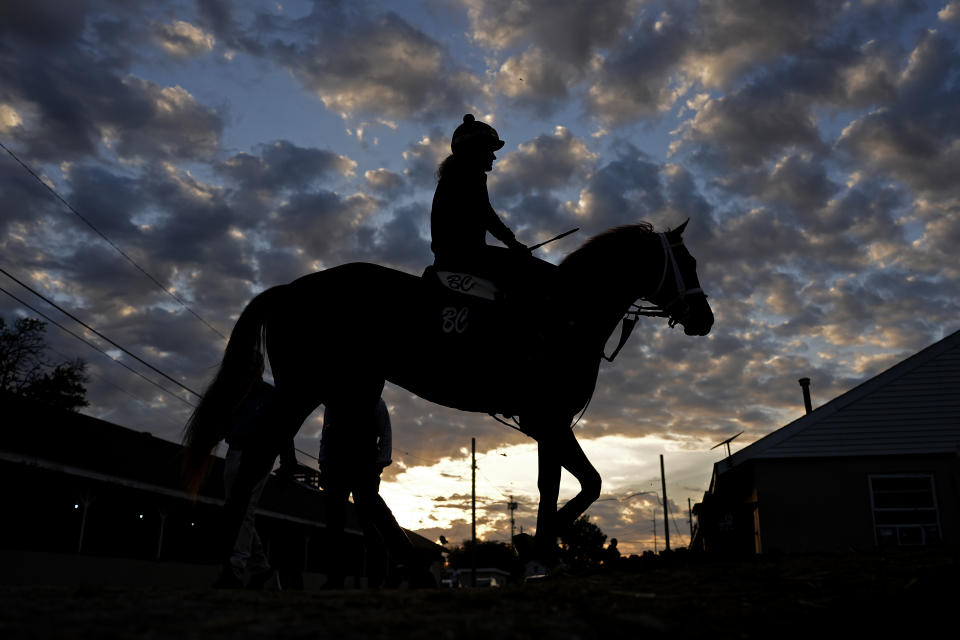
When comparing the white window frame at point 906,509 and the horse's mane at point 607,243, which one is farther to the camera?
the white window frame at point 906,509

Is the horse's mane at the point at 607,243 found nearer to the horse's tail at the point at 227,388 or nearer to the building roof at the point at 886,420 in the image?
the horse's tail at the point at 227,388

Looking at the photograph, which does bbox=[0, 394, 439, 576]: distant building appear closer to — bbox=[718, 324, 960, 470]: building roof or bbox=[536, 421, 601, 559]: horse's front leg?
bbox=[536, 421, 601, 559]: horse's front leg

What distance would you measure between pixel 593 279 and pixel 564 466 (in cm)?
165

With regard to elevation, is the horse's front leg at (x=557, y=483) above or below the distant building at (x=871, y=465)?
below

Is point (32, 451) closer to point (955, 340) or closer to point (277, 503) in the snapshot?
point (277, 503)

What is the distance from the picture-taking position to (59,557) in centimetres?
1592

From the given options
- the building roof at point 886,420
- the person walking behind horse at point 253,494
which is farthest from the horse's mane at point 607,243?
the building roof at point 886,420

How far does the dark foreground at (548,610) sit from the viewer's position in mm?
2670

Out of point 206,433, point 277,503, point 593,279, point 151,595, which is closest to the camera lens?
point 151,595

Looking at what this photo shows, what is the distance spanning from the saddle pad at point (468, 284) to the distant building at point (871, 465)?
15.1m

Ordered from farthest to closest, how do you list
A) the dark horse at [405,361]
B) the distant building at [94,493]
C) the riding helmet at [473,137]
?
1. the distant building at [94,493]
2. the riding helmet at [473,137]
3. the dark horse at [405,361]

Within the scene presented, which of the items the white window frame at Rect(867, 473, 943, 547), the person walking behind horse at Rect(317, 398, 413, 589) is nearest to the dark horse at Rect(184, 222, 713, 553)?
the person walking behind horse at Rect(317, 398, 413, 589)

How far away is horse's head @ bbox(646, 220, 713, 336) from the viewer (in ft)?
22.9

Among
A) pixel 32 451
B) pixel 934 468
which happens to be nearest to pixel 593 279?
pixel 32 451
